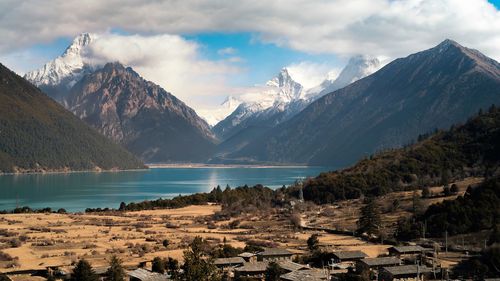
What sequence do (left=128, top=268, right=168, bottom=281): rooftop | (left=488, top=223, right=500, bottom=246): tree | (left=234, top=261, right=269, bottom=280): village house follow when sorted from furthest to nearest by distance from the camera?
(left=488, top=223, right=500, bottom=246): tree → (left=234, top=261, right=269, bottom=280): village house → (left=128, top=268, right=168, bottom=281): rooftop

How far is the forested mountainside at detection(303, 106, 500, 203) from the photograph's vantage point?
127812mm

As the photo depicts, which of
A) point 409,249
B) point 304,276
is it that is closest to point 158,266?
point 304,276

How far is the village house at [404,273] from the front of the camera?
5253 cm

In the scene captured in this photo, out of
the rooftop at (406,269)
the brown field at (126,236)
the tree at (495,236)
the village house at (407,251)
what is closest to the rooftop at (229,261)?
the brown field at (126,236)

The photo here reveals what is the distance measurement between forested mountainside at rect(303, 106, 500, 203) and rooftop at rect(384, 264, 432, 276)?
226 ft

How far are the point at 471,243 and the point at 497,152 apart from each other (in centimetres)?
6994

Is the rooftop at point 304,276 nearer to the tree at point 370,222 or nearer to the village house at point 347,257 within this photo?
the village house at point 347,257

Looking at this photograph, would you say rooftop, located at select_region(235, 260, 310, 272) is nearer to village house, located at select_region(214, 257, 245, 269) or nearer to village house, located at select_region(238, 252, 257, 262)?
village house, located at select_region(214, 257, 245, 269)

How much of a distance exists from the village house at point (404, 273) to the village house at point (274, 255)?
12.1 metres

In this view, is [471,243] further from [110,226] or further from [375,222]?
[110,226]

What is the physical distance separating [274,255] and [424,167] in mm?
84509

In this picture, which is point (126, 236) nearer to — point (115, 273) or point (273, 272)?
point (115, 273)

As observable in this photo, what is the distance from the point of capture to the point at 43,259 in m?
64.5

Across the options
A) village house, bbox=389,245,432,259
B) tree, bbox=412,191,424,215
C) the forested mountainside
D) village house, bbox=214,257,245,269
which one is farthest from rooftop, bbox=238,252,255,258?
the forested mountainside
